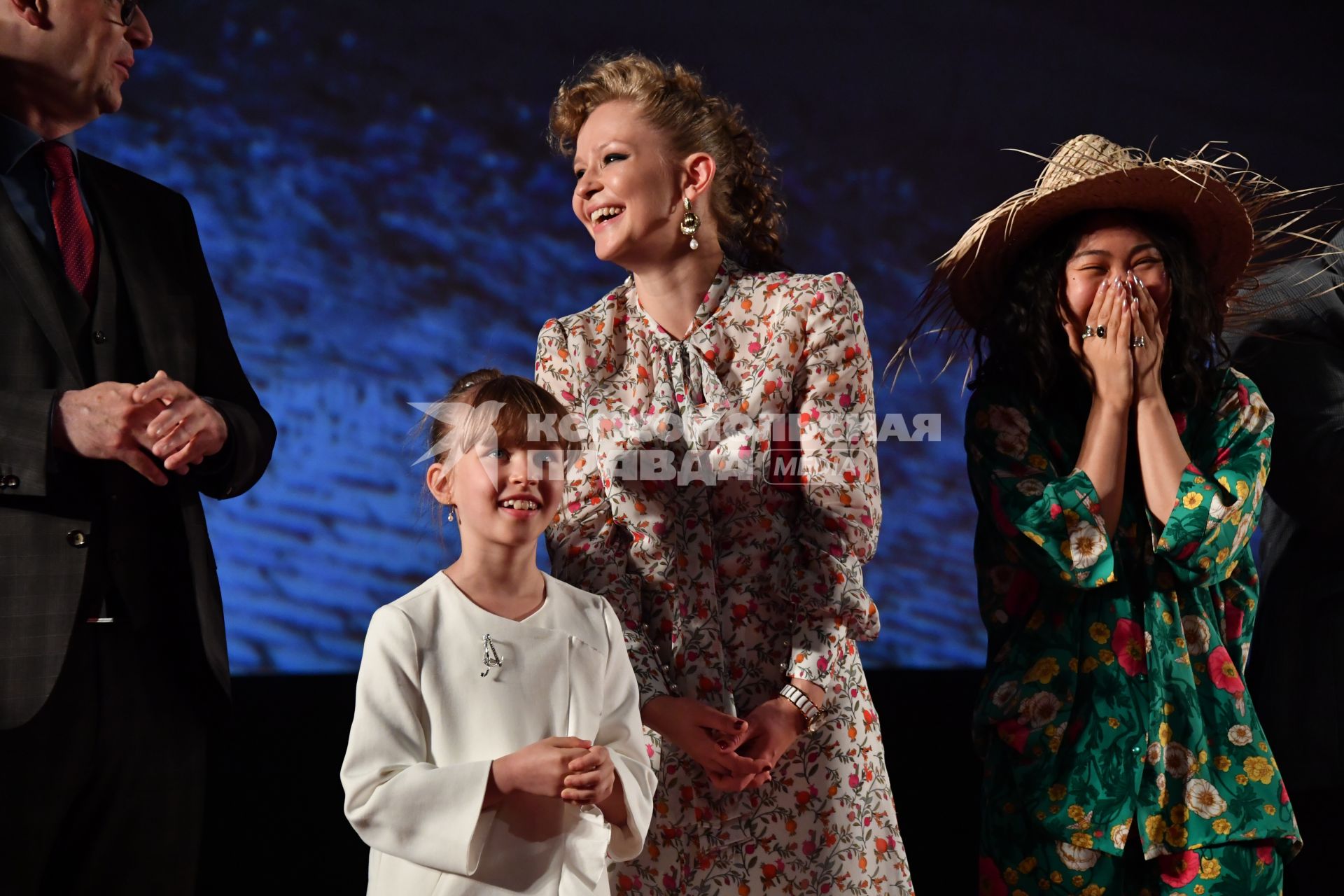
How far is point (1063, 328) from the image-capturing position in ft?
6.64

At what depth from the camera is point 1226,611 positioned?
194 centimetres

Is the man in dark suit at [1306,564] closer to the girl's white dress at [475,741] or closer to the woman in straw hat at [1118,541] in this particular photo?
the woman in straw hat at [1118,541]

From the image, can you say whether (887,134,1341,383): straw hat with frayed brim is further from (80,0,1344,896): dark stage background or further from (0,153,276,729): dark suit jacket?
(0,153,276,729): dark suit jacket

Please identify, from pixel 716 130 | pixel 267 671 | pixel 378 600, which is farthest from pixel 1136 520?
pixel 267 671

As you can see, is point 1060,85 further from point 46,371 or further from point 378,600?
point 46,371

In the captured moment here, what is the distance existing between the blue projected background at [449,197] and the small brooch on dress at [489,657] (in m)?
1.04

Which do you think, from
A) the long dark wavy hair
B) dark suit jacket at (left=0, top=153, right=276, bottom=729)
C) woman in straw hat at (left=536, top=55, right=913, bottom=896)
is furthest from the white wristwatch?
dark suit jacket at (left=0, top=153, right=276, bottom=729)

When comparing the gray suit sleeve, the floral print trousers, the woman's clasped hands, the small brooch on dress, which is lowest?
the floral print trousers

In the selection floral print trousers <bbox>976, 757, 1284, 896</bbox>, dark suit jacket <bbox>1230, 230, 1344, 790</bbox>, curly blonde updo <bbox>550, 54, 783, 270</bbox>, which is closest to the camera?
floral print trousers <bbox>976, 757, 1284, 896</bbox>

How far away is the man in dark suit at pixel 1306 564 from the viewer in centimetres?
223

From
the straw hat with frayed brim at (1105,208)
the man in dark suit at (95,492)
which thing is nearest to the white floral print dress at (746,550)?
the straw hat with frayed brim at (1105,208)

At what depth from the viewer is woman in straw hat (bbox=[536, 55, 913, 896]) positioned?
171 centimetres

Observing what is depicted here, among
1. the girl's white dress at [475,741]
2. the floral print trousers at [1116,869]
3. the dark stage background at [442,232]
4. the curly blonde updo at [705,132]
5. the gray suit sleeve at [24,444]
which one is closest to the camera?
the girl's white dress at [475,741]

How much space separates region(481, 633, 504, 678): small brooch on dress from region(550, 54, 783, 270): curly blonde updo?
81cm
